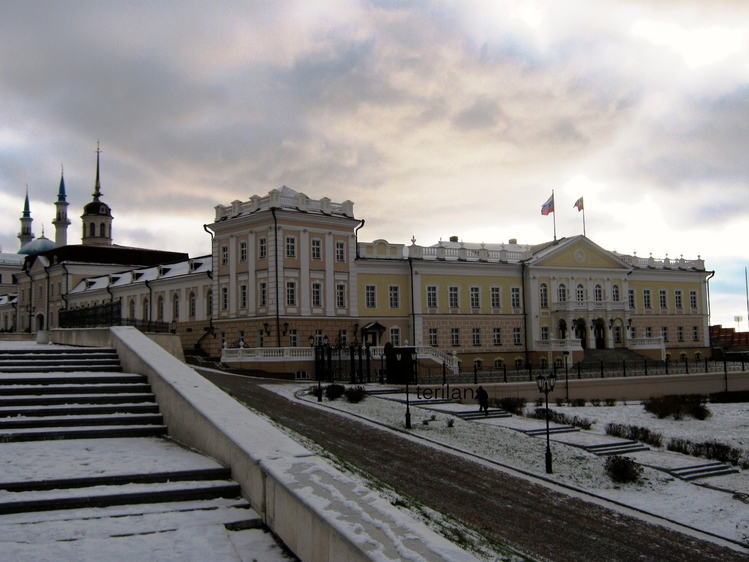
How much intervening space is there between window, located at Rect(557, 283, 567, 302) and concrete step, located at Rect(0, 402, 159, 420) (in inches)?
1755

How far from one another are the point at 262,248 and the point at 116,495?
35607 mm

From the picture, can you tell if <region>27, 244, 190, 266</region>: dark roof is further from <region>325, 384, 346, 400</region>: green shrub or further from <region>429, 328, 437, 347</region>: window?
<region>325, 384, 346, 400</region>: green shrub

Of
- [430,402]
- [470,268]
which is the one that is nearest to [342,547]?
[430,402]

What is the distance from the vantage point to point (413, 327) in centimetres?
4684

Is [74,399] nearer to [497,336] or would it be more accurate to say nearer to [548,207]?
[497,336]

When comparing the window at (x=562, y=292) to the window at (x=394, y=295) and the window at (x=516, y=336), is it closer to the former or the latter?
the window at (x=516, y=336)

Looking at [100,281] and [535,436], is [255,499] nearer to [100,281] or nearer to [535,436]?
[535,436]

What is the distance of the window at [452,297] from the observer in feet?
159

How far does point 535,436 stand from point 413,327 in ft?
79.5

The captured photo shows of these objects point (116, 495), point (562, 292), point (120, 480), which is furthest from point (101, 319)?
point (562, 292)

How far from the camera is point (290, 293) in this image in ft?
137

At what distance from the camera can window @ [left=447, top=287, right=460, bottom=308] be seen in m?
48.4

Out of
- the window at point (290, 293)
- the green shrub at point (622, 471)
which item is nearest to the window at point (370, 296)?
the window at point (290, 293)

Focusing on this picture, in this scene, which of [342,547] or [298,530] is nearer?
[342,547]
